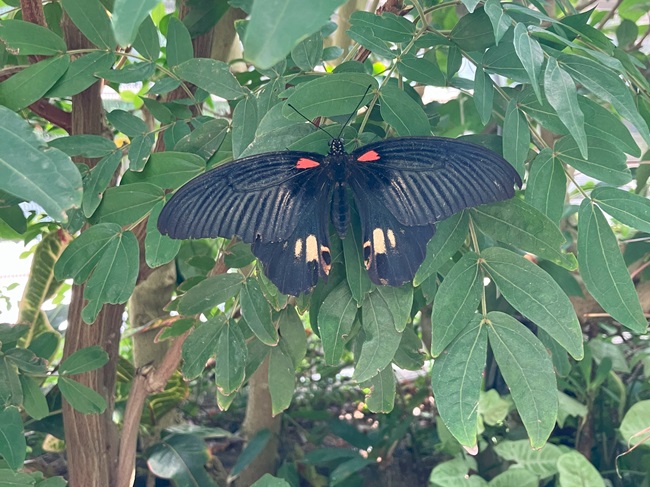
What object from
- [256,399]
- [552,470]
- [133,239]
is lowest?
[256,399]

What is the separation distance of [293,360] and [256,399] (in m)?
0.74

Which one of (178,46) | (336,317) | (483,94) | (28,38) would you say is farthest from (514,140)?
(28,38)

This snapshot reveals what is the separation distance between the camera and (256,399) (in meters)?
1.66

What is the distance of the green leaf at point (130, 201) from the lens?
2.68 feet

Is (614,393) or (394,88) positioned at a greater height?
(394,88)

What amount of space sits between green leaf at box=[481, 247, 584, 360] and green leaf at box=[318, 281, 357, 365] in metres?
0.16

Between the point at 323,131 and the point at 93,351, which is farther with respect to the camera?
the point at 93,351

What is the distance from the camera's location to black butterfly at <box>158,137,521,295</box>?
0.67 metres

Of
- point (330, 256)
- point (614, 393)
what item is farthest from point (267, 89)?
point (614, 393)

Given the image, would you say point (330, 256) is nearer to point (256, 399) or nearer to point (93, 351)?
point (93, 351)

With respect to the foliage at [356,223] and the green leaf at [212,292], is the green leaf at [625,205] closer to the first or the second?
the foliage at [356,223]

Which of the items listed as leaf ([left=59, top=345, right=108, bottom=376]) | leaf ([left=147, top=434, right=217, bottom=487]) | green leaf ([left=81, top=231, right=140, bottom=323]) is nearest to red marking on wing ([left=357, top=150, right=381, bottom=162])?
green leaf ([left=81, top=231, right=140, bottom=323])

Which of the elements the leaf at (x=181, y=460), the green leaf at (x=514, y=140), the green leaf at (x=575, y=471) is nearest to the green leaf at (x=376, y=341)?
the green leaf at (x=514, y=140)

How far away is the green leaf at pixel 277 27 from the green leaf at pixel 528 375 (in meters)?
0.46
